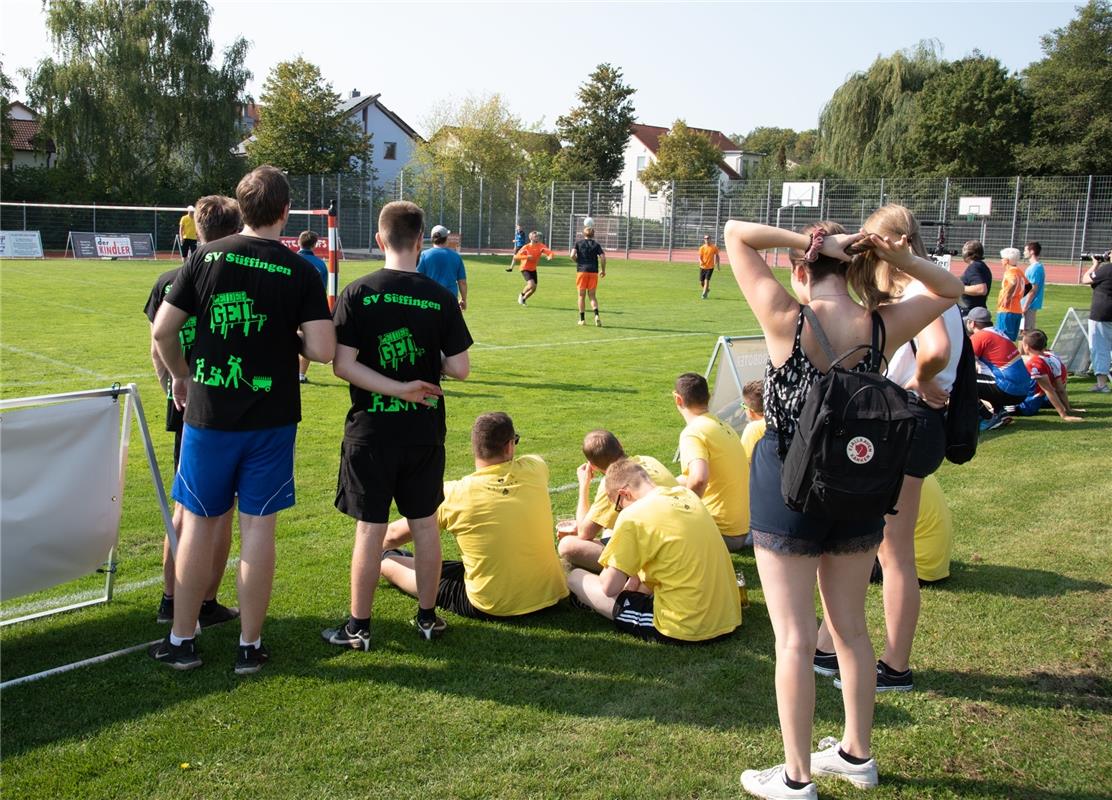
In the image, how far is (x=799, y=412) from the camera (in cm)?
281

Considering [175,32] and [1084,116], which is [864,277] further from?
[1084,116]

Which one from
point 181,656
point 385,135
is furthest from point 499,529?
point 385,135

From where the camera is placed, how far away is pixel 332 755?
127 inches

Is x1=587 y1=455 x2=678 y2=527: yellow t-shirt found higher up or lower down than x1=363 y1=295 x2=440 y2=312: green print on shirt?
lower down

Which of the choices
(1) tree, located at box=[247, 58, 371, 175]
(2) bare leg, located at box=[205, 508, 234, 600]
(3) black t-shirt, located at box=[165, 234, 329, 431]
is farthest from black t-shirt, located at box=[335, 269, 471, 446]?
(1) tree, located at box=[247, 58, 371, 175]

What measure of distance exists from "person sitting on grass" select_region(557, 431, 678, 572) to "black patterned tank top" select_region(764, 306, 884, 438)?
1790 mm

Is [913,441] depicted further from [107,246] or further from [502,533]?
[107,246]

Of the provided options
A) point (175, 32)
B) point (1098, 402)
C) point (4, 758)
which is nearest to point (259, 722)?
point (4, 758)

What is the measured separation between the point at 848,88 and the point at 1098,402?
44.6 m

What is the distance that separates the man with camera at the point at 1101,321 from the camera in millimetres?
11891

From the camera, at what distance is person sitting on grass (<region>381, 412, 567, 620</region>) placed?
14.5ft

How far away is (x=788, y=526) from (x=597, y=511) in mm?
2241

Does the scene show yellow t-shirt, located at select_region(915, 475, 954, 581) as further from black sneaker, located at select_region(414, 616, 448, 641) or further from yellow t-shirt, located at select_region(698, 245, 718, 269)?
yellow t-shirt, located at select_region(698, 245, 718, 269)

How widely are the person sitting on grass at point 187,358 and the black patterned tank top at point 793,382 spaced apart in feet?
7.73
